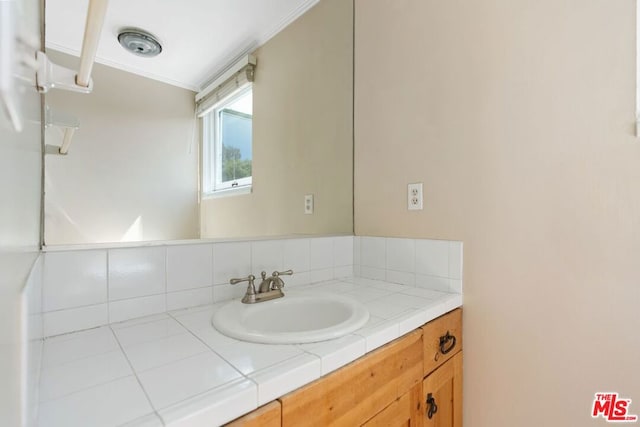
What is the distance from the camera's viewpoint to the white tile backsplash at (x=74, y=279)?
0.73 m

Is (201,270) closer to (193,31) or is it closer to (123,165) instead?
(123,165)

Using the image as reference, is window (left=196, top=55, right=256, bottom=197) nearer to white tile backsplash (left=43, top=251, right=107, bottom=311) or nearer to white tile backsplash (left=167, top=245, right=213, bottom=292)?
white tile backsplash (left=167, top=245, right=213, bottom=292)

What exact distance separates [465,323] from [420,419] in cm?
37

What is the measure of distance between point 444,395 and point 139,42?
Answer: 1.89 m

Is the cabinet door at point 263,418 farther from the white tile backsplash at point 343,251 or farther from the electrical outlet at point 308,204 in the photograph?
the electrical outlet at point 308,204

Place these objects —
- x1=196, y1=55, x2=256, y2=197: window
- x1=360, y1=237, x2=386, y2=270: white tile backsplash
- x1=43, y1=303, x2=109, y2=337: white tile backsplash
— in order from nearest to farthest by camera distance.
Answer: x1=43, y1=303, x2=109, y2=337: white tile backsplash, x1=360, y1=237, x2=386, y2=270: white tile backsplash, x1=196, y1=55, x2=256, y2=197: window

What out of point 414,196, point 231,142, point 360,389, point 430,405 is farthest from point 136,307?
point 231,142

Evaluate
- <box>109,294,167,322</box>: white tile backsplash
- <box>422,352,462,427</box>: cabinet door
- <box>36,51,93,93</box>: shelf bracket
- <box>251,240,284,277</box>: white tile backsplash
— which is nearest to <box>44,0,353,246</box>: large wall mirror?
<box>251,240,284,277</box>: white tile backsplash

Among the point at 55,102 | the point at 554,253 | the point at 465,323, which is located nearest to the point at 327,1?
the point at 55,102

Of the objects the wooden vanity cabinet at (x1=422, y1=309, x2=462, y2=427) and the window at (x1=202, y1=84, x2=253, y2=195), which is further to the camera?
the window at (x1=202, y1=84, x2=253, y2=195)

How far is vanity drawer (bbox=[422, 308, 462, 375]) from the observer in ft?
3.01

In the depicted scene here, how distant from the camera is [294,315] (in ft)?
3.43

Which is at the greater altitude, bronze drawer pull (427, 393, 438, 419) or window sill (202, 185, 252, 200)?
window sill (202, 185, 252, 200)

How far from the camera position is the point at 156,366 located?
588mm
